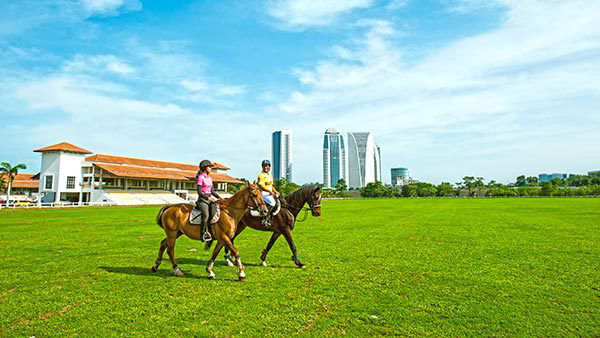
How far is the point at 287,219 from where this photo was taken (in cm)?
851

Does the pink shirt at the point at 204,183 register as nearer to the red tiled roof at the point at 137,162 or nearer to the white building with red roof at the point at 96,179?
the white building with red roof at the point at 96,179

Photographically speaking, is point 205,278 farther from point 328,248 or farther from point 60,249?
point 60,249

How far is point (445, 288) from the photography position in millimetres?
6492

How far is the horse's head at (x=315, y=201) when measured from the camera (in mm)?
8673

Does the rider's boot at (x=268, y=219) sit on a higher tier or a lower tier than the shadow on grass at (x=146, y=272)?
higher

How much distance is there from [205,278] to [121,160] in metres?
58.7

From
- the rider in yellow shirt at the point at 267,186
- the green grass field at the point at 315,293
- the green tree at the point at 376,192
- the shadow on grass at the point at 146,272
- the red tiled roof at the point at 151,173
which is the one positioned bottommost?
the green grass field at the point at 315,293

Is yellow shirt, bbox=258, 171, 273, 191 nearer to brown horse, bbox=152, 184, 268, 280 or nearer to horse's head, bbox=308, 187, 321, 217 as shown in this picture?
brown horse, bbox=152, 184, 268, 280

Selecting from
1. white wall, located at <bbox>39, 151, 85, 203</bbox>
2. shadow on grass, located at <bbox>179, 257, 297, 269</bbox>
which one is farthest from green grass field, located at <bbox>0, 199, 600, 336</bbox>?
white wall, located at <bbox>39, 151, 85, 203</bbox>

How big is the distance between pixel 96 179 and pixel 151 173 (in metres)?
7.98

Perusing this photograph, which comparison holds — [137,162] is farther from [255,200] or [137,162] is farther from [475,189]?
[475,189]

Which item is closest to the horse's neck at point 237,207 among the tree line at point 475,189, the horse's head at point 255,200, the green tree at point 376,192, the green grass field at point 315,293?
the horse's head at point 255,200

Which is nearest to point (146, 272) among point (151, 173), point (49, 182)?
point (49, 182)

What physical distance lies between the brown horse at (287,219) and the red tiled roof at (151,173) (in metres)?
49.5
